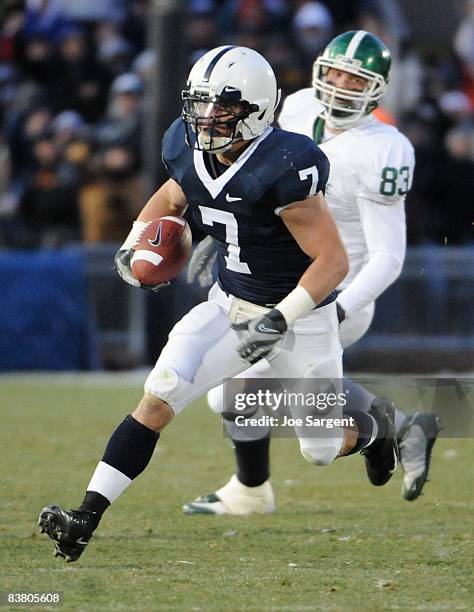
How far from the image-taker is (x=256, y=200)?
14.9 ft

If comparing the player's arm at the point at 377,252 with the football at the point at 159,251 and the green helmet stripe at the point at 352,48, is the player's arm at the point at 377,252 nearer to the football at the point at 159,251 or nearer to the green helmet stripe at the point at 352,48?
the green helmet stripe at the point at 352,48

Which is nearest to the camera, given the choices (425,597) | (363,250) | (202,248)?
(425,597)

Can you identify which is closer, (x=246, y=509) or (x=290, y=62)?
(x=246, y=509)

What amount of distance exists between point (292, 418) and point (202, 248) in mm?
842

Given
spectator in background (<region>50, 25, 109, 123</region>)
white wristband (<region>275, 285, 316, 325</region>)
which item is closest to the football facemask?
white wristband (<region>275, 285, 316, 325</region>)

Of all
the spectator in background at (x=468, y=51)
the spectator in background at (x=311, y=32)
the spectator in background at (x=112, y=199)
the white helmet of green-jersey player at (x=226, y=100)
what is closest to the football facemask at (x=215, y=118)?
the white helmet of green-jersey player at (x=226, y=100)

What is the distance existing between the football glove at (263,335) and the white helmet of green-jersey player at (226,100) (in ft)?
1.95

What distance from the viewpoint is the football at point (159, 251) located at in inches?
189

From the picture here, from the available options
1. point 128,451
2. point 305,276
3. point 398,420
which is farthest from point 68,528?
point 398,420

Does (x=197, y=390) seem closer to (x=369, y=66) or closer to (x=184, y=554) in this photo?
Answer: (x=184, y=554)

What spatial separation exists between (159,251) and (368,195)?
48.9 inches

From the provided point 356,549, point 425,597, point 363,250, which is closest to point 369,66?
point 363,250

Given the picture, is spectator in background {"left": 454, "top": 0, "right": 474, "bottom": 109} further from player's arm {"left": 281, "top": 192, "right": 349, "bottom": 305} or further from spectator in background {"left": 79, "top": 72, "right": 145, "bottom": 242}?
player's arm {"left": 281, "top": 192, "right": 349, "bottom": 305}

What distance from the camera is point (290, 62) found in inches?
438
